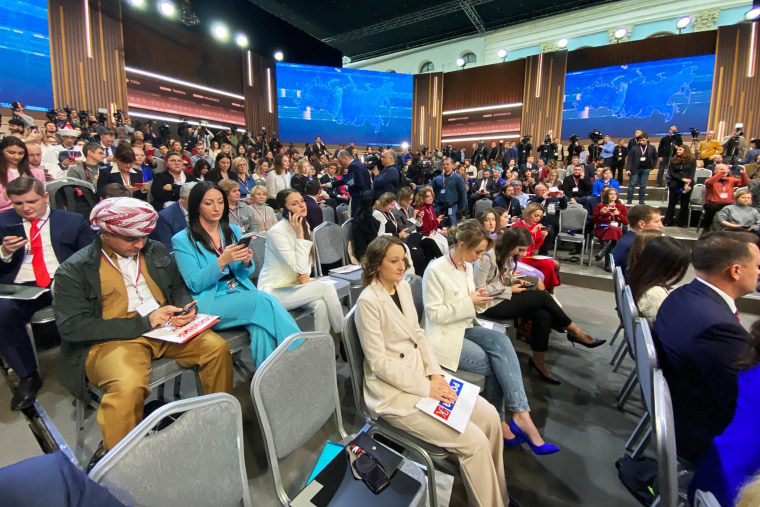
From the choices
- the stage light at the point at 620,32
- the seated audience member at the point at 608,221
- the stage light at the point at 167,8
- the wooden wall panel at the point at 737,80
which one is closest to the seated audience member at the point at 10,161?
→ the seated audience member at the point at 608,221

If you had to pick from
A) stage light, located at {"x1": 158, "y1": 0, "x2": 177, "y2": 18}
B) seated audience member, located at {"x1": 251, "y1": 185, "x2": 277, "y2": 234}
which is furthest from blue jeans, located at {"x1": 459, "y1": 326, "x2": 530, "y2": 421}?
stage light, located at {"x1": 158, "y1": 0, "x2": 177, "y2": 18}

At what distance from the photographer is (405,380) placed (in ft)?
5.05

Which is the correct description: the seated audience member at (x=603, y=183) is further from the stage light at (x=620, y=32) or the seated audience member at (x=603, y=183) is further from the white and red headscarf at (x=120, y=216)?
the stage light at (x=620, y=32)

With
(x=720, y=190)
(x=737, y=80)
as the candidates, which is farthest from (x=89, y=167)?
(x=737, y=80)

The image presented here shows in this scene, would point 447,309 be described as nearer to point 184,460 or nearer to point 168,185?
point 184,460

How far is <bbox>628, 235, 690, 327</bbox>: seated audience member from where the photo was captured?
81.7 inches

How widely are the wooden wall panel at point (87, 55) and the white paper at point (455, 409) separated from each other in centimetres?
1165

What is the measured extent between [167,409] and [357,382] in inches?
32.5

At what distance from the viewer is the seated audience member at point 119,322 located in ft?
4.84

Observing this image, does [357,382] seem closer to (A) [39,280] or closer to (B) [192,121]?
(A) [39,280]

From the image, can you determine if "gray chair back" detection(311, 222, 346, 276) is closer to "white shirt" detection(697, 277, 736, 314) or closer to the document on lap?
the document on lap

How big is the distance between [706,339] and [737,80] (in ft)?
48.3

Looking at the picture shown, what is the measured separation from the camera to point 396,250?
67.9 inches

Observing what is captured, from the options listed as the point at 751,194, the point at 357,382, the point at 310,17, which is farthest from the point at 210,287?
the point at 310,17
